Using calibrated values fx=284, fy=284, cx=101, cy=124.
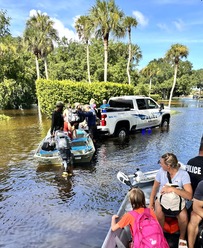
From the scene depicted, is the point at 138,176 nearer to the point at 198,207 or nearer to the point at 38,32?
the point at 198,207

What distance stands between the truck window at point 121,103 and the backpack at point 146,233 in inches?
453

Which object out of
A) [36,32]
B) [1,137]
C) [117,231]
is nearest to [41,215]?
[117,231]

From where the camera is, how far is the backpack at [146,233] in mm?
2979

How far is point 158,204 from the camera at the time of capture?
3.90 m

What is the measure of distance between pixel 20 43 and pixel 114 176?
28.5 meters

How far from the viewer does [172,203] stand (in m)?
3.74

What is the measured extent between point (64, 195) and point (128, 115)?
7690 millimetres

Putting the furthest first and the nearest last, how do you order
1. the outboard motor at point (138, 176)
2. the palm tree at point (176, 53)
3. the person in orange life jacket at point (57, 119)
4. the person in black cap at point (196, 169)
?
the palm tree at point (176, 53) → the person in orange life jacket at point (57, 119) → the outboard motor at point (138, 176) → the person in black cap at point (196, 169)

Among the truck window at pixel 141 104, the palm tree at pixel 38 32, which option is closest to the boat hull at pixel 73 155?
the truck window at pixel 141 104

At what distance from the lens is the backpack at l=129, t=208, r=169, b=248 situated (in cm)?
298

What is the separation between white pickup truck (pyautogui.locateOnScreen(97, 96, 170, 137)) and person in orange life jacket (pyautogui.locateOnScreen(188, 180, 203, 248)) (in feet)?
30.3

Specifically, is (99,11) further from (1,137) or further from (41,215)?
(41,215)

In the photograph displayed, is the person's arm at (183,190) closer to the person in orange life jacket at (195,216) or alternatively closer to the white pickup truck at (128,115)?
the person in orange life jacket at (195,216)

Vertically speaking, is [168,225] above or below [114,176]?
above
